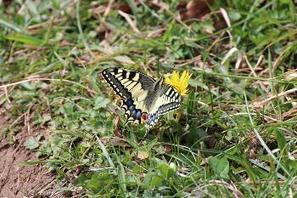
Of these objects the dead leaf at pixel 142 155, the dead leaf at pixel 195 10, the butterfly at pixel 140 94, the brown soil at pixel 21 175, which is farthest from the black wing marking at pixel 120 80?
the dead leaf at pixel 195 10

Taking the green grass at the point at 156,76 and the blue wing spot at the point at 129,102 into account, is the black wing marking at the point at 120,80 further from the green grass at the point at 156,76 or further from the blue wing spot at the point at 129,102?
the green grass at the point at 156,76

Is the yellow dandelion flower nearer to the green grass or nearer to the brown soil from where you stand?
the green grass

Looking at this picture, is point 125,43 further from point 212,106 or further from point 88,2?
point 212,106

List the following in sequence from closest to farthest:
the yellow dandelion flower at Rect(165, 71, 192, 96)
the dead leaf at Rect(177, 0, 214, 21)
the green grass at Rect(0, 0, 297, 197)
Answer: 1. the green grass at Rect(0, 0, 297, 197)
2. the yellow dandelion flower at Rect(165, 71, 192, 96)
3. the dead leaf at Rect(177, 0, 214, 21)

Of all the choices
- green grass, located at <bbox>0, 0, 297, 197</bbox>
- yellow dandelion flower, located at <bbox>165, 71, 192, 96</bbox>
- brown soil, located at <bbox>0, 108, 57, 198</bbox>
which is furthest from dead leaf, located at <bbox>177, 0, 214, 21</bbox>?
brown soil, located at <bbox>0, 108, 57, 198</bbox>

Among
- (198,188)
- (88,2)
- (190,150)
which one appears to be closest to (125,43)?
(88,2)
